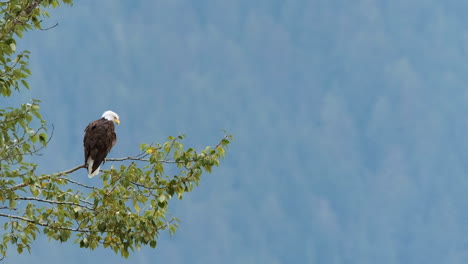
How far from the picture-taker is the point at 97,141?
13695mm

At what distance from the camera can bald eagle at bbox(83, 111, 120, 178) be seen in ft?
43.3

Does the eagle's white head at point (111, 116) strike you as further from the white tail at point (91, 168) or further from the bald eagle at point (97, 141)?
the white tail at point (91, 168)

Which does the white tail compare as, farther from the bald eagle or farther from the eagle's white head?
the eagle's white head

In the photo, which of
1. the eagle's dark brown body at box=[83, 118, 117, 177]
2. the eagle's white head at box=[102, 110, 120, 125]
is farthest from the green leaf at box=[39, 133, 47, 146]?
the eagle's white head at box=[102, 110, 120, 125]

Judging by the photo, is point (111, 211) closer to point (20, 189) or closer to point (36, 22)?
point (20, 189)

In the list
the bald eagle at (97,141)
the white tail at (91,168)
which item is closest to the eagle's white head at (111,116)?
the bald eagle at (97,141)

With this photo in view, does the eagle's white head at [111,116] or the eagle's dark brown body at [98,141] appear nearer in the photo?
the eagle's dark brown body at [98,141]

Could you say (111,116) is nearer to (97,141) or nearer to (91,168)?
(97,141)

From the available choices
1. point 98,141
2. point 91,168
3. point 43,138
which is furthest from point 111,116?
point 43,138

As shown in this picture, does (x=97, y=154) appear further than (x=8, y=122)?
Yes

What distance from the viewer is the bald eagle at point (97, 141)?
13.2 meters

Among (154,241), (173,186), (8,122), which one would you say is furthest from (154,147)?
(8,122)

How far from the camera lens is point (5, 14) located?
411 inches

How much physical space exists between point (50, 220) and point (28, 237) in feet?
2.28
